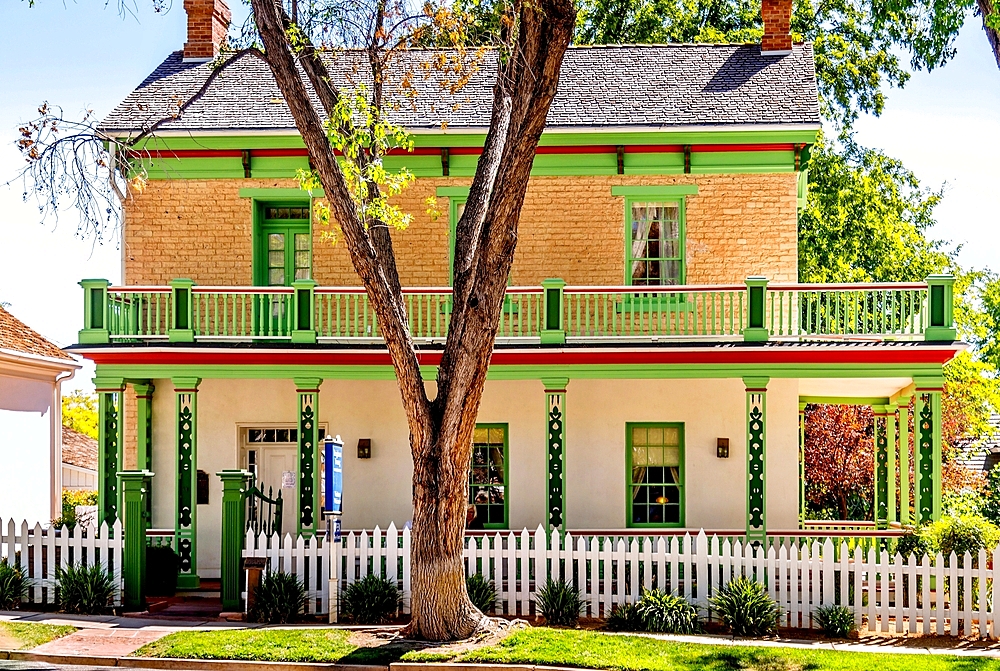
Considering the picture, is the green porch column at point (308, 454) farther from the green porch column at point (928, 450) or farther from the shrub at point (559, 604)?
the green porch column at point (928, 450)

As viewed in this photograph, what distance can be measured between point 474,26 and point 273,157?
6.07 metres

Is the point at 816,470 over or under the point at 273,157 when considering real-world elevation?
under

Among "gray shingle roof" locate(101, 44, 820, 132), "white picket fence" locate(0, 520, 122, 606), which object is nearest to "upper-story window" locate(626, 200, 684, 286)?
"gray shingle roof" locate(101, 44, 820, 132)

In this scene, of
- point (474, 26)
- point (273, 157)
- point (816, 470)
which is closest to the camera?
point (474, 26)

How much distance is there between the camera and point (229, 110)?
19.9 metres

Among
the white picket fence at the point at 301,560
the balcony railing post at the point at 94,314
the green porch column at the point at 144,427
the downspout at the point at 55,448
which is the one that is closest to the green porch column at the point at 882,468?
the white picket fence at the point at 301,560

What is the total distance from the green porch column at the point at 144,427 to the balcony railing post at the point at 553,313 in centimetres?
639

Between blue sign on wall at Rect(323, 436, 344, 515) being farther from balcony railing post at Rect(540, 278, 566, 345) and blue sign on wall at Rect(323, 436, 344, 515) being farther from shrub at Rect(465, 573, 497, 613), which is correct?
balcony railing post at Rect(540, 278, 566, 345)

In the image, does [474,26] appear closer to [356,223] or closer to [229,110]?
[356,223]

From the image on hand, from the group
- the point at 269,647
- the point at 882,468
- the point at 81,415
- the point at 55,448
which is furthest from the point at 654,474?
the point at 81,415

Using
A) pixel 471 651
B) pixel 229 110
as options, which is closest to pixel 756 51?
pixel 229 110

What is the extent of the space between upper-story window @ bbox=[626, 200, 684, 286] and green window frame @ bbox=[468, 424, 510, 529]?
340 centimetres

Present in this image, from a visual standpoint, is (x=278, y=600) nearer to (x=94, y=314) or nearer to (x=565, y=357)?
(x=94, y=314)

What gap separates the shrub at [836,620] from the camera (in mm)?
14023
